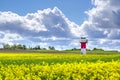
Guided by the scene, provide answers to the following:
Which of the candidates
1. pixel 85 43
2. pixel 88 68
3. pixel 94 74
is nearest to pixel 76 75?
pixel 94 74

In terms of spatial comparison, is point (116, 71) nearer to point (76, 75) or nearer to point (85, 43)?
point (76, 75)

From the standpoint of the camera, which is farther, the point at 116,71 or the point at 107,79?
the point at 116,71

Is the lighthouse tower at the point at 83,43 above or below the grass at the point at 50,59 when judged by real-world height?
above

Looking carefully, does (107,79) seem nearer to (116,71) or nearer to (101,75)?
(101,75)

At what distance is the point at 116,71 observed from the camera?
21031 millimetres

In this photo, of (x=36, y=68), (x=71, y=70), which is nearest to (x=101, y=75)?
(x=71, y=70)

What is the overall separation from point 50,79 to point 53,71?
1.72 meters

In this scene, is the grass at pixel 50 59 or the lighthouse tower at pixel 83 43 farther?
the lighthouse tower at pixel 83 43

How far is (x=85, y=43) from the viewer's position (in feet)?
211

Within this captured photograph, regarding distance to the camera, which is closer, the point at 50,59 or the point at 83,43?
the point at 50,59

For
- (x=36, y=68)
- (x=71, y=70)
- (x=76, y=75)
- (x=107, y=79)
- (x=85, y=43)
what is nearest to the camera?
(x=107, y=79)

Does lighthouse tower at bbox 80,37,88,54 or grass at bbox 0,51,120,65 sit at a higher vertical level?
lighthouse tower at bbox 80,37,88,54

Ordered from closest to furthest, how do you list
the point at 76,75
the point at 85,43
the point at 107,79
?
the point at 107,79 → the point at 76,75 → the point at 85,43

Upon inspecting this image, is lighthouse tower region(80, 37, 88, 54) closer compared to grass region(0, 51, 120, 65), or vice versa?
grass region(0, 51, 120, 65)
